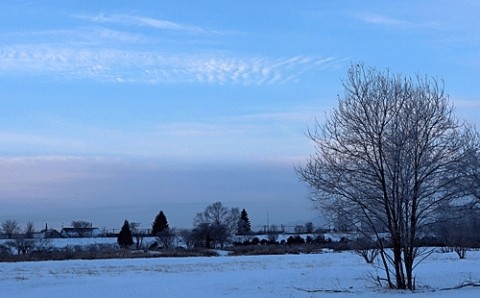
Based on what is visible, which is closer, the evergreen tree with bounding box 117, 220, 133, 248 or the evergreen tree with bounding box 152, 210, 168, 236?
the evergreen tree with bounding box 117, 220, 133, 248

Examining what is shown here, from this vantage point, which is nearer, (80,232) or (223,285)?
(223,285)

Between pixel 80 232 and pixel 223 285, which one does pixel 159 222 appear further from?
pixel 223 285

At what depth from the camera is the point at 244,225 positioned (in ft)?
465

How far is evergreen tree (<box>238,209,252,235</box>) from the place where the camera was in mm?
132712

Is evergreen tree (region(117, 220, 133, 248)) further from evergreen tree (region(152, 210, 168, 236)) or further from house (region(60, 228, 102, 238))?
house (region(60, 228, 102, 238))

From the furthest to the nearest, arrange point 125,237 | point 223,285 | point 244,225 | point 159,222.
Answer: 1. point 244,225
2. point 159,222
3. point 125,237
4. point 223,285

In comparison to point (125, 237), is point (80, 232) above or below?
above

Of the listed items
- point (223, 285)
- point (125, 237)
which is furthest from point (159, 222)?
point (223, 285)

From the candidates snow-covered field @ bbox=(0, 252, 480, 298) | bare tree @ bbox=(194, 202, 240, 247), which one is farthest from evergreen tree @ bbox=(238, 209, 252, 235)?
snow-covered field @ bbox=(0, 252, 480, 298)

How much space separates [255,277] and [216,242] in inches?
2574

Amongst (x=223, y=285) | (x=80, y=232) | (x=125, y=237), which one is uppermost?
(x=80, y=232)

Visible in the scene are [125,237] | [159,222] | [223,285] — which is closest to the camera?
[223,285]

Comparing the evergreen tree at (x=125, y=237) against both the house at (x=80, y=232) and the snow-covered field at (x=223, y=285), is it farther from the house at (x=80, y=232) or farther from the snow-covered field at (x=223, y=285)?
the snow-covered field at (x=223, y=285)

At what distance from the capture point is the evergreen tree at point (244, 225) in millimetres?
132712
